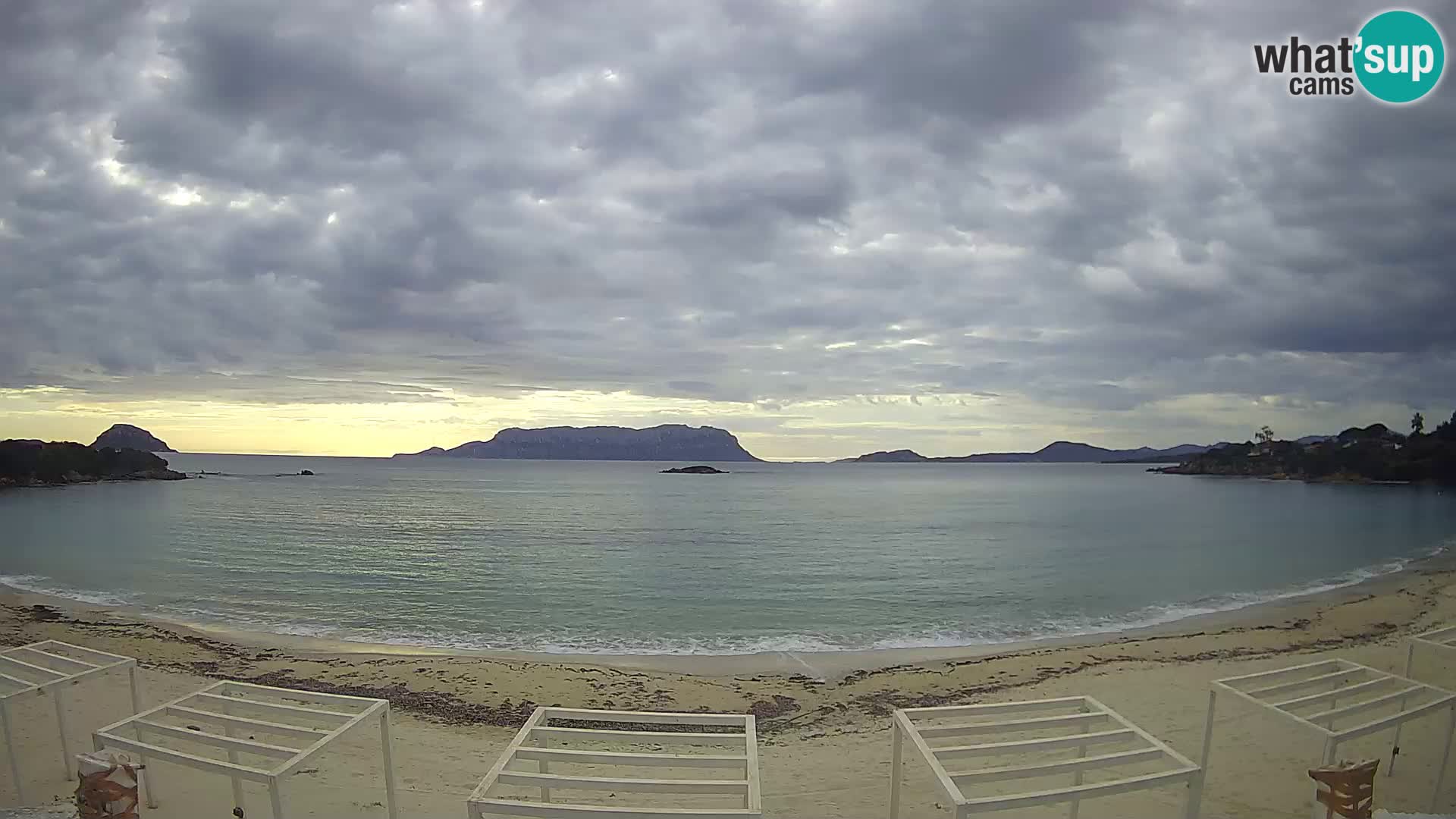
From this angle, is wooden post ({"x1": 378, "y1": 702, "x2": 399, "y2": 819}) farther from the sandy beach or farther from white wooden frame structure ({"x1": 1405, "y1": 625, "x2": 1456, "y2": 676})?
white wooden frame structure ({"x1": 1405, "y1": 625, "x2": 1456, "y2": 676})

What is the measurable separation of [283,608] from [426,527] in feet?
78.3

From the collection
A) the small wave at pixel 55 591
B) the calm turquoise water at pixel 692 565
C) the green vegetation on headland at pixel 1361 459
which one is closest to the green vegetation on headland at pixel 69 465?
the calm turquoise water at pixel 692 565

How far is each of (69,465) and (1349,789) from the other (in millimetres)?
110152

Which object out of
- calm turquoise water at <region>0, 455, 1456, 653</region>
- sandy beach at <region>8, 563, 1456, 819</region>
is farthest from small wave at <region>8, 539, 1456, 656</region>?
sandy beach at <region>8, 563, 1456, 819</region>

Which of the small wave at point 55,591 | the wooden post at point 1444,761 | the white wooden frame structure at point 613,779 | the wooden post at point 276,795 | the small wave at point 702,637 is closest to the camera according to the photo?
the white wooden frame structure at point 613,779

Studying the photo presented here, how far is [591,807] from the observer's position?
3846mm

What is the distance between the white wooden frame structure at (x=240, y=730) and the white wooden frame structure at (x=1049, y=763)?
3.89 meters

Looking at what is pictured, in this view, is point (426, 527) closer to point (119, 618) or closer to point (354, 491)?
point (119, 618)

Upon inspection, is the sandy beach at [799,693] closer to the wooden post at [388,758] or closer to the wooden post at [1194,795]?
the wooden post at [388,758]

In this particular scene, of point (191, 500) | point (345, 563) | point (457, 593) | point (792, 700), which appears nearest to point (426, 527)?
point (345, 563)

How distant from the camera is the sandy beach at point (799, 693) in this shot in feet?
21.6

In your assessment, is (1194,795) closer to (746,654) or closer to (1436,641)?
(1436,641)

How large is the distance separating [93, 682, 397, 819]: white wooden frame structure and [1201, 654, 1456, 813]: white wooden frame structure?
617 cm

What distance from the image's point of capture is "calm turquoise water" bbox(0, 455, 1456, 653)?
17.5m
